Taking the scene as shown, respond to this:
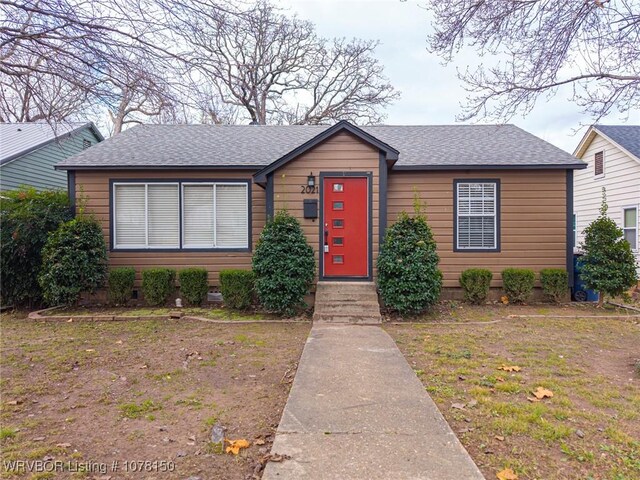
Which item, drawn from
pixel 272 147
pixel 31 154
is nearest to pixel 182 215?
pixel 272 147

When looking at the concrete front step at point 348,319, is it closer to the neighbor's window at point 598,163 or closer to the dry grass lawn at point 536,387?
the dry grass lawn at point 536,387

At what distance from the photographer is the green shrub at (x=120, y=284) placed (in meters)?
8.04

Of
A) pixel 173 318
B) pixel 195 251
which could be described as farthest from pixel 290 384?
pixel 195 251

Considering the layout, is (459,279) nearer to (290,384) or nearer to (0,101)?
(290,384)

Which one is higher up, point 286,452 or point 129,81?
point 129,81

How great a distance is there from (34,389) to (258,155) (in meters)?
6.41

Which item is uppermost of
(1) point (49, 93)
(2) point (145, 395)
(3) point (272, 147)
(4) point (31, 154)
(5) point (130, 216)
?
(4) point (31, 154)

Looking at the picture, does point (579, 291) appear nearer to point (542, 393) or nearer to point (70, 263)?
point (542, 393)

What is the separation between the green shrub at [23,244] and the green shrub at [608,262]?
35.7 feet

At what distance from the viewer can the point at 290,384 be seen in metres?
3.86

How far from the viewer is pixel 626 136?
39.2 ft

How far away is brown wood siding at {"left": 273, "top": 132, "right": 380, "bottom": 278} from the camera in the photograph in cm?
769

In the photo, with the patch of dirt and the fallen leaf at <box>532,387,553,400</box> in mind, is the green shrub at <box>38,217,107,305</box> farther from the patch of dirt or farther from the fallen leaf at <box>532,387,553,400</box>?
the fallen leaf at <box>532,387,553,400</box>

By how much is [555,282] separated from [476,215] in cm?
213
